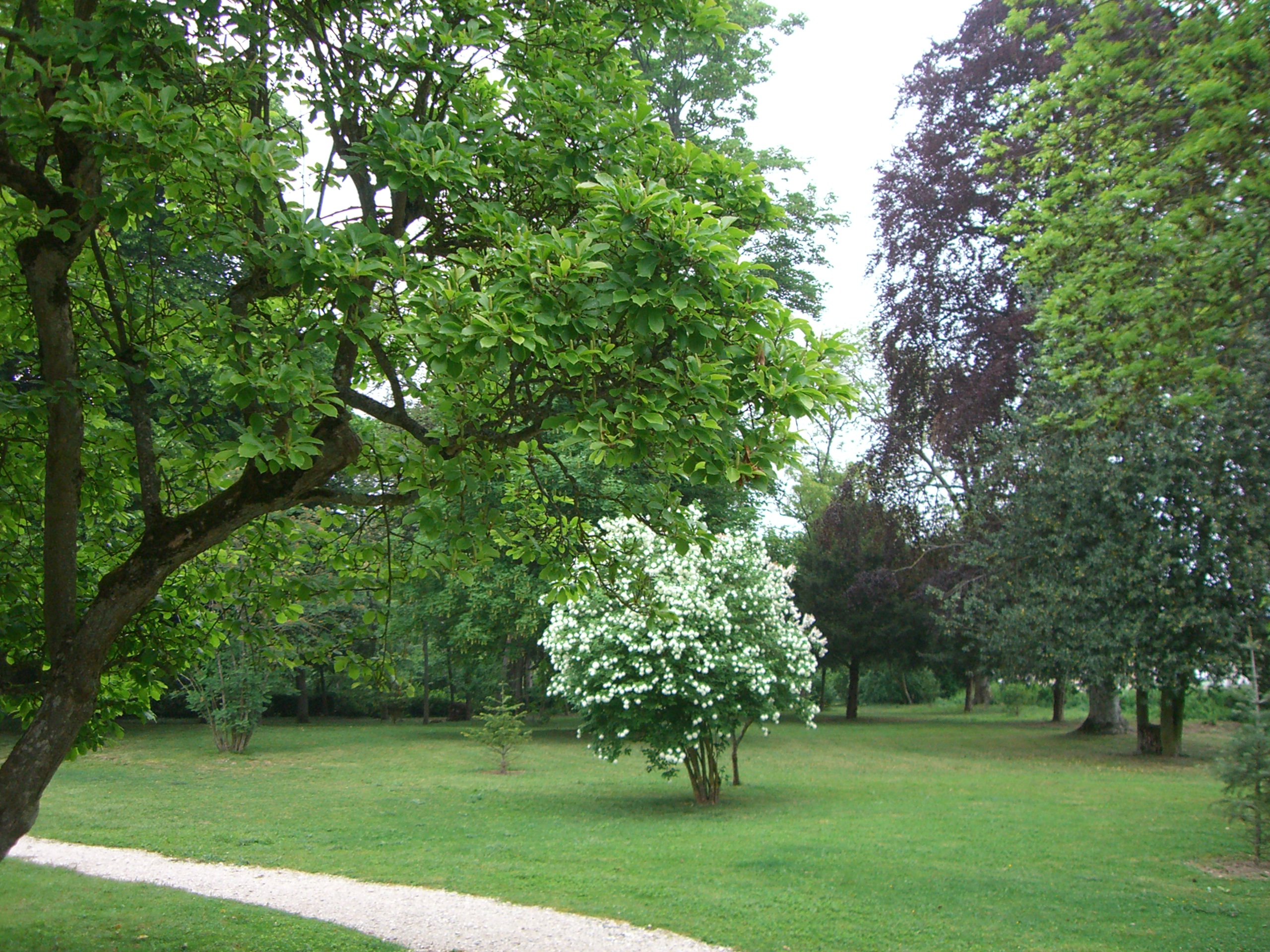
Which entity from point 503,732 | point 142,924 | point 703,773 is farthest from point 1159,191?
point 503,732

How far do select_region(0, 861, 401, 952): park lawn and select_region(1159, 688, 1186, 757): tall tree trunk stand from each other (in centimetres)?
2107

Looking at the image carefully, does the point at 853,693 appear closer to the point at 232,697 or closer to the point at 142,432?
the point at 232,697

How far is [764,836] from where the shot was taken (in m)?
12.2

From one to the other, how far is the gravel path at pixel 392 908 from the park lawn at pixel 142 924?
14.3 inches

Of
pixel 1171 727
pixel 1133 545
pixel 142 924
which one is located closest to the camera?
pixel 142 924

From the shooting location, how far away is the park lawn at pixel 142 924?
652cm

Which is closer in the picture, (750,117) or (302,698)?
(750,117)

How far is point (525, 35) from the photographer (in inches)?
228

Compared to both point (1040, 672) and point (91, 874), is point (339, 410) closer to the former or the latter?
point (91, 874)

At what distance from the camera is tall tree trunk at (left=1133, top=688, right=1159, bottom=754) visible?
22.7 metres

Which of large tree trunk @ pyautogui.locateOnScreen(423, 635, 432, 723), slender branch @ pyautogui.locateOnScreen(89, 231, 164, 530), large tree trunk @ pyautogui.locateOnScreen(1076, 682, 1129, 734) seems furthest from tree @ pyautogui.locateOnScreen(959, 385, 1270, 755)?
large tree trunk @ pyautogui.locateOnScreen(423, 635, 432, 723)

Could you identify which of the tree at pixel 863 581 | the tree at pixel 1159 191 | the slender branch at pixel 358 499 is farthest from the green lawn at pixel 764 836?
the tree at pixel 863 581

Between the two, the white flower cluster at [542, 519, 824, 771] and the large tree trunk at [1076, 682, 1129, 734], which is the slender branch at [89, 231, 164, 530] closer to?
the white flower cluster at [542, 519, 824, 771]

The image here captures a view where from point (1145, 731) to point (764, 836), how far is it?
1506 cm
